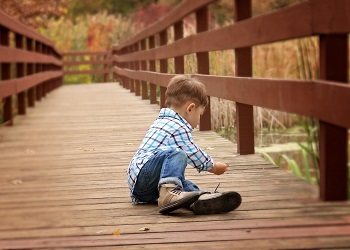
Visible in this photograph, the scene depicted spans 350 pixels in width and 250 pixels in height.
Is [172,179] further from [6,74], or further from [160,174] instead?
[6,74]

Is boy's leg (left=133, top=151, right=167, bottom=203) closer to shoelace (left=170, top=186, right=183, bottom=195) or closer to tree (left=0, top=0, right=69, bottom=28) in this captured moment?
shoelace (left=170, top=186, right=183, bottom=195)

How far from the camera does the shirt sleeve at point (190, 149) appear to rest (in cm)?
342

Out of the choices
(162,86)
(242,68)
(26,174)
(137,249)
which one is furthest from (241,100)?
(162,86)

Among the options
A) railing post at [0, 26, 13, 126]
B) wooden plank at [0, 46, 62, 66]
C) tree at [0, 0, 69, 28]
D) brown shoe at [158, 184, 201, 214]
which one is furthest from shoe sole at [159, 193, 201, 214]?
tree at [0, 0, 69, 28]

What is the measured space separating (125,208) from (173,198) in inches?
8.4

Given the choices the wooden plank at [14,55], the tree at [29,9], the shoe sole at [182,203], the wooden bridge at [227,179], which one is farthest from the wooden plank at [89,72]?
the shoe sole at [182,203]

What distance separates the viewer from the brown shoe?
3.01 metres

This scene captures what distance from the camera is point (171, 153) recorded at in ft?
10.8

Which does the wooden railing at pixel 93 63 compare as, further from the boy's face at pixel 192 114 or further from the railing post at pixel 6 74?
the boy's face at pixel 192 114

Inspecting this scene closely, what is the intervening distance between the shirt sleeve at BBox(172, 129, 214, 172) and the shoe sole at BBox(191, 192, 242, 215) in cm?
47

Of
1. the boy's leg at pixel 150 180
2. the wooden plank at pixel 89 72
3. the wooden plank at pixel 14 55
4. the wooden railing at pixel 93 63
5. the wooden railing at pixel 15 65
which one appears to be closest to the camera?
the boy's leg at pixel 150 180

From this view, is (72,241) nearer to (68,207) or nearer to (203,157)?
(68,207)

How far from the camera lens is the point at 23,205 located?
2682 mm

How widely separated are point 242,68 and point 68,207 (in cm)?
171
